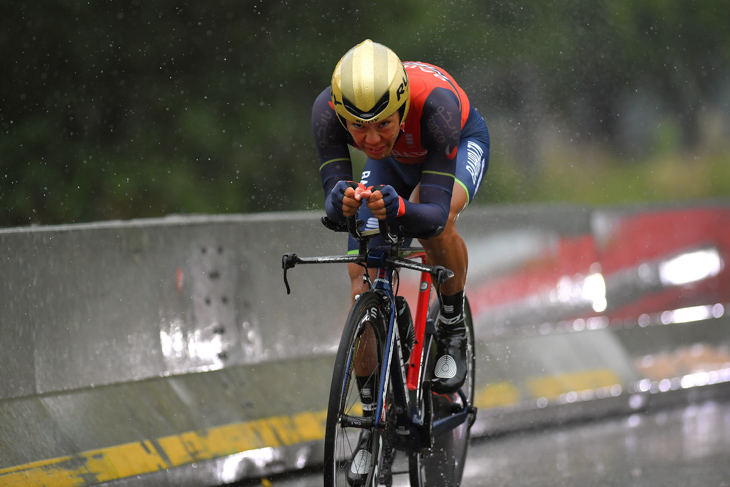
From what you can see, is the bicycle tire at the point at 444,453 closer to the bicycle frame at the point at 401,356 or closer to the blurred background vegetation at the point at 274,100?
the bicycle frame at the point at 401,356

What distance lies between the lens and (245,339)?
17.8 feet

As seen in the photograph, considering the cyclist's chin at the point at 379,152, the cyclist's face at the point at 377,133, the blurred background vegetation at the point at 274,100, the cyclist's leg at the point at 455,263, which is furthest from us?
the blurred background vegetation at the point at 274,100

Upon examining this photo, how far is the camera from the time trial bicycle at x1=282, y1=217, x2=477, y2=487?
11.2 feet

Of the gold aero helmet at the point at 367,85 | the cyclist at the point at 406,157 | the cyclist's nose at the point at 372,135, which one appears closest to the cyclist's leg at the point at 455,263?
the cyclist at the point at 406,157

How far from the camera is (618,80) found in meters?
10.1

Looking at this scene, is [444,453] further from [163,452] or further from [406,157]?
[406,157]

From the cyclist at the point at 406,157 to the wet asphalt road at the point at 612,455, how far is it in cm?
112

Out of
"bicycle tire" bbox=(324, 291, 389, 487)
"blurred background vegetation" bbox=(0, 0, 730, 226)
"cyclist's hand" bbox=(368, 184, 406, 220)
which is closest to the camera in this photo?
"bicycle tire" bbox=(324, 291, 389, 487)

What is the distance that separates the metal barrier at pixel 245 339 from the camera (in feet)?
15.3

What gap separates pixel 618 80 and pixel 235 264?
6205 mm

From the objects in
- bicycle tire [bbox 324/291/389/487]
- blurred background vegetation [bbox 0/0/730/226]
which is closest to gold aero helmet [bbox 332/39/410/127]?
bicycle tire [bbox 324/291/389/487]

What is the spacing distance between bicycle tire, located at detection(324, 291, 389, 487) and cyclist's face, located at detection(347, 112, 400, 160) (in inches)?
24.1

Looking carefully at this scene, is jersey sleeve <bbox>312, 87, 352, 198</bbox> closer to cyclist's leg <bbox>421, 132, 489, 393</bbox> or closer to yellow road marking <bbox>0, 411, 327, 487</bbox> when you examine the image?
cyclist's leg <bbox>421, 132, 489, 393</bbox>

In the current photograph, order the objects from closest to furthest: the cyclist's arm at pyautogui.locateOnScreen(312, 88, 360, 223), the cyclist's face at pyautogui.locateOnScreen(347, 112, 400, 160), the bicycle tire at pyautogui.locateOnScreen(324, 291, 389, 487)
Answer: the bicycle tire at pyautogui.locateOnScreen(324, 291, 389, 487) → the cyclist's face at pyautogui.locateOnScreen(347, 112, 400, 160) → the cyclist's arm at pyautogui.locateOnScreen(312, 88, 360, 223)
